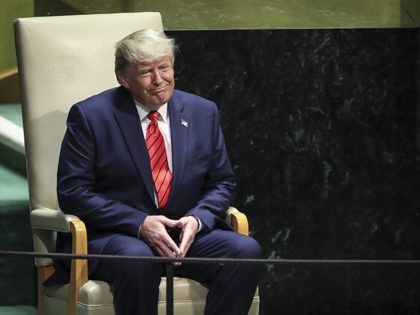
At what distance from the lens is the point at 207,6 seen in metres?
5.39

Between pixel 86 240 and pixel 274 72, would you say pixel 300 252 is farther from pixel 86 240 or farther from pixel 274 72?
pixel 86 240

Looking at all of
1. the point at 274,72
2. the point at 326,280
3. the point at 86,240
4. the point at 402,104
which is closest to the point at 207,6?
the point at 274,72

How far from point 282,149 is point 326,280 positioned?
61 centimetres

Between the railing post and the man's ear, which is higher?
the man's ear

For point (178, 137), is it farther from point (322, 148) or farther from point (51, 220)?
point (322, 148)

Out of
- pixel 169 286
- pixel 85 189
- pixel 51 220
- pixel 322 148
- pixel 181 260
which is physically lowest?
pixel 322 148

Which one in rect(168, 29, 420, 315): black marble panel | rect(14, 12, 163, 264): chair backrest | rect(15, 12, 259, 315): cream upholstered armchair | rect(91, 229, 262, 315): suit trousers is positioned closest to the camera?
rect(91, 229, 262, 315): suit trousers

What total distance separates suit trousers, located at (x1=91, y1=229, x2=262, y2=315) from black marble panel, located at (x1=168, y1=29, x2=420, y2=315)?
1.09 m

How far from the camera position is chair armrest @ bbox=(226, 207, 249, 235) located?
434 centimetres

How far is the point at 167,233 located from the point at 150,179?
0.23m

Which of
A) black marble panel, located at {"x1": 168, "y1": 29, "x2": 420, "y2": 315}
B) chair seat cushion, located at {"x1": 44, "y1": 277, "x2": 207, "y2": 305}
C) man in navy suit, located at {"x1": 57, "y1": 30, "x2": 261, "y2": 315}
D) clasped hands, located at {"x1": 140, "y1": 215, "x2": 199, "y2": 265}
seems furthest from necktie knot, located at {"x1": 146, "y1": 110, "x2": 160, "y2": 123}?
black marble panel, located at {"x1": 168, "y1": 29, "x2": 420, "y2": 315}

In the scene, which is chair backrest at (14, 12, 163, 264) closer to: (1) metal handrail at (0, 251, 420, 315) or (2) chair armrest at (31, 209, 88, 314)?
(2) chair armrest at (31, 209, 88, 314)

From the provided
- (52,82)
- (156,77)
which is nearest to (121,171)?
(156,77)

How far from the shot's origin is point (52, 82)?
15.2 feet
